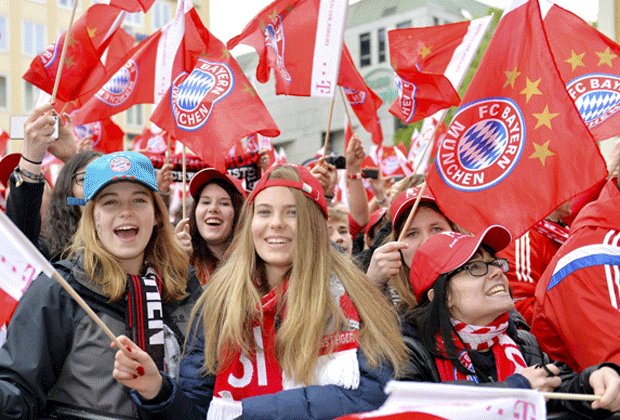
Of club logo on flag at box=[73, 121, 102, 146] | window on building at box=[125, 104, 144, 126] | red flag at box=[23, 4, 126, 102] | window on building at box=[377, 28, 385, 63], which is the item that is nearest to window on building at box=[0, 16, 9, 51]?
window on building at box=[125, 104, 144, 126]

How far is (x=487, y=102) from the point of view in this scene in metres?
3.61

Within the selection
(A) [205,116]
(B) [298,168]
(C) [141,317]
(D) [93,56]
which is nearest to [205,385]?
(C) [141,317]

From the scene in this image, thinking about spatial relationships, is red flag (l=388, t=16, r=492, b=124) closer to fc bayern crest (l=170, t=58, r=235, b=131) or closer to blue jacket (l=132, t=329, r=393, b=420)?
fc bayern crest (l=170, t=58, r=235, b=131)

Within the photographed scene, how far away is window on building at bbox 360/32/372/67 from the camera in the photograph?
39.7m

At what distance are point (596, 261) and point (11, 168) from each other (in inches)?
134

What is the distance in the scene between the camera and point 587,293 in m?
3.04

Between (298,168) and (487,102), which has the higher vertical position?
(487,102)

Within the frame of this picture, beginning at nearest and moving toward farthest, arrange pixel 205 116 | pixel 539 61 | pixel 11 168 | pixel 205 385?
pixel 205 385 → pixel 539 61 → pixel 11 168 → pixel 205 116

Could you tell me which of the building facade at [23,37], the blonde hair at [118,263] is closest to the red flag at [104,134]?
the blonde hair at [118,263]

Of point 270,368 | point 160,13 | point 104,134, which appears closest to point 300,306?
point 270,368

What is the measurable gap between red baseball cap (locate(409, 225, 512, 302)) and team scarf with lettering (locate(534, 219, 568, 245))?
53.3 inches

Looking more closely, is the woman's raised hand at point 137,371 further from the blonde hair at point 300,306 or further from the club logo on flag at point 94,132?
the club logo on flag at point 94,132

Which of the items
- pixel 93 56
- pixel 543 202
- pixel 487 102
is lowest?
pixel 543 202

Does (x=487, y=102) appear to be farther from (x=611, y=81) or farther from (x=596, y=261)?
(x=611, y=81)
